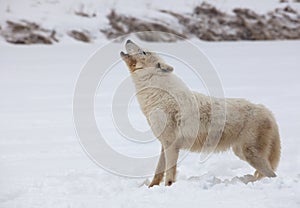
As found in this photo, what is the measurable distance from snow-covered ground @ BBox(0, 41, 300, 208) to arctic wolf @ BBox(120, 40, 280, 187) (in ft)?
1.00

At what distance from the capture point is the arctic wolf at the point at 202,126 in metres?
5.49

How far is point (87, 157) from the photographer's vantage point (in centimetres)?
677

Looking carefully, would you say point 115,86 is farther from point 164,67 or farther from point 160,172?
point 160,172

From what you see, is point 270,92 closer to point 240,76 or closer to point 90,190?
point 240,76

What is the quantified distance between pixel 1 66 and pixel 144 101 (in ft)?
31.9

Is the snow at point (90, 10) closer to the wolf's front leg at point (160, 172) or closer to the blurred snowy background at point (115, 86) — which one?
the blurred snowy background at point (115, 86)

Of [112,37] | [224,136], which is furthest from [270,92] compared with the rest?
[112,37]

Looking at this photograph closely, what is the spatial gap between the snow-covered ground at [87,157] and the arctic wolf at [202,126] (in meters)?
0.31

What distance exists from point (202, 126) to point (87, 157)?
1810 mm

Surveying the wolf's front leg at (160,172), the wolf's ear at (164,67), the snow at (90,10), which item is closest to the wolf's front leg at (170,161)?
the wolf's front leg at (160,172)

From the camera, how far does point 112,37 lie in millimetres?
19359

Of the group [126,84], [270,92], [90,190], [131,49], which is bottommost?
[126,84]

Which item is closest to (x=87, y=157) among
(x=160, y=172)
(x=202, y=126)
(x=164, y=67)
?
(x=160, y=172)

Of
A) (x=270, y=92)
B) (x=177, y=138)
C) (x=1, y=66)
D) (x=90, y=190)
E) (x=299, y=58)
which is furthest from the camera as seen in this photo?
(x=299, y=58)
